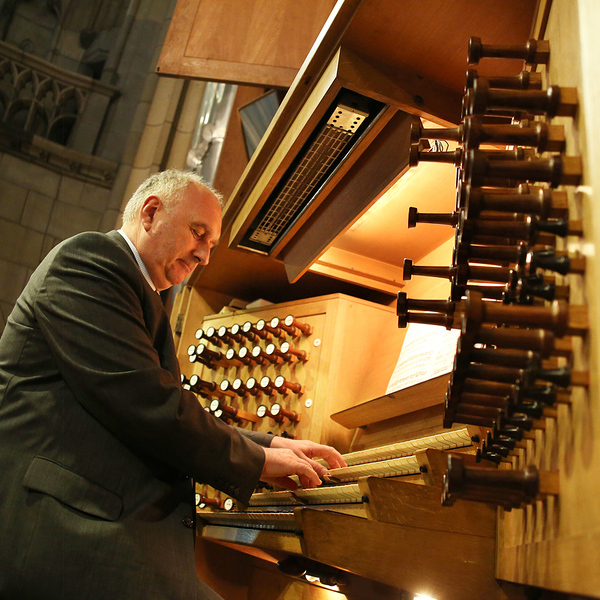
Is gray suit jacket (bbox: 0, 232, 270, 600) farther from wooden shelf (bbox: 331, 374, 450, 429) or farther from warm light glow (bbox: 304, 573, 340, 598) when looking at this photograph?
warm light glow (bbox: 304, 573, 340, 598)

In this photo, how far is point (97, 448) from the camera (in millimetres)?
1524

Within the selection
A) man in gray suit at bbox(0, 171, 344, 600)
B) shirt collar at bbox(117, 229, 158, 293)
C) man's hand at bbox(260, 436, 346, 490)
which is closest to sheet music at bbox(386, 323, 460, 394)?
man's hand at bbox(260, 436, 346, 490)

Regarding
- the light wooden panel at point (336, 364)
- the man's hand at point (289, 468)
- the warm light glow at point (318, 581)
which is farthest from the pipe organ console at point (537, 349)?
the light wooden panel at point (336, 364)

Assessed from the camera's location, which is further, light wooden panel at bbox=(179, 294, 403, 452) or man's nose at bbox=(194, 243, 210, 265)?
light wooden panel at bbox=(179, 294, 403, 452)

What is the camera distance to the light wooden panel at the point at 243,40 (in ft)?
11.5

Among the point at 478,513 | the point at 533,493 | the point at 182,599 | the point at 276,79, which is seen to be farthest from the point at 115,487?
the point at 276,79

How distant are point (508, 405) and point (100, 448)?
1.01 m

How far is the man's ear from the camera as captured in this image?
2121 mm

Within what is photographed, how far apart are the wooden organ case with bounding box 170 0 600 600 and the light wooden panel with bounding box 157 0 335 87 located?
2278 millimetres

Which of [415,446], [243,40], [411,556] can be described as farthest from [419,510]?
[243,40]

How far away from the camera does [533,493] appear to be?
0.90m

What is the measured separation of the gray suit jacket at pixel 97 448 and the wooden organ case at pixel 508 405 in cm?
29

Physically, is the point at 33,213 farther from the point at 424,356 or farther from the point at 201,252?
the point at 424,356

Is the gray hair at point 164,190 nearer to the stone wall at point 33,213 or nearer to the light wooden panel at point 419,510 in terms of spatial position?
the light wooden panel at point 419,510
